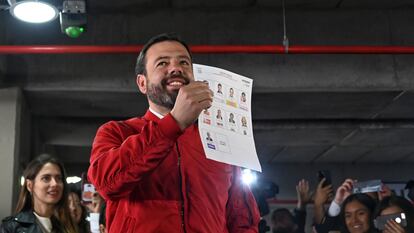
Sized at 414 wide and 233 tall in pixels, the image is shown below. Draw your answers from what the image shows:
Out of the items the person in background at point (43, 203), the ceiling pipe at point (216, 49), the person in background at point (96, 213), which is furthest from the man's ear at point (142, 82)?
the ceiling pipe at point (216, 49)

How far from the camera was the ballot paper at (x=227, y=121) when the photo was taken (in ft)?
3.96

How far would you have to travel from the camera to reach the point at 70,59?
175 inches

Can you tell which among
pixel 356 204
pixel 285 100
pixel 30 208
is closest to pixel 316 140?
pixel 285 100

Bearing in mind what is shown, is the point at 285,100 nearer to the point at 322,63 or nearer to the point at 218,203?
the point at 322,63

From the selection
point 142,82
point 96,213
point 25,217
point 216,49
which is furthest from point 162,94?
point 216,49

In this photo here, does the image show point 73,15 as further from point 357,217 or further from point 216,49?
point 357,217

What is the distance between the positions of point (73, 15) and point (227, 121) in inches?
104

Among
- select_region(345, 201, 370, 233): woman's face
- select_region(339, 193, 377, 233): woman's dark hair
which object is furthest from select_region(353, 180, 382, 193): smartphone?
select_region(345, 201, 370, 233): woman's face

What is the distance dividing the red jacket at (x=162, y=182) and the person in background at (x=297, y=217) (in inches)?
99.1

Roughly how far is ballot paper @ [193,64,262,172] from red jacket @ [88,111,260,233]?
94mm

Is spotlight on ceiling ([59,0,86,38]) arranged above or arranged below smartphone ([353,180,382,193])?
above

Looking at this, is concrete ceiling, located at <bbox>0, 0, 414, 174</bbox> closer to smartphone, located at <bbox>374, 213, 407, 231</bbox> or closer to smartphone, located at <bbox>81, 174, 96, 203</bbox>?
smartphone, located at <bbox>81, 174, 96, 203</bbox>

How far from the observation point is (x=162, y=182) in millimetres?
1253

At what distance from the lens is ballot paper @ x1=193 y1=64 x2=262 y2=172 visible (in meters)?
1.21
